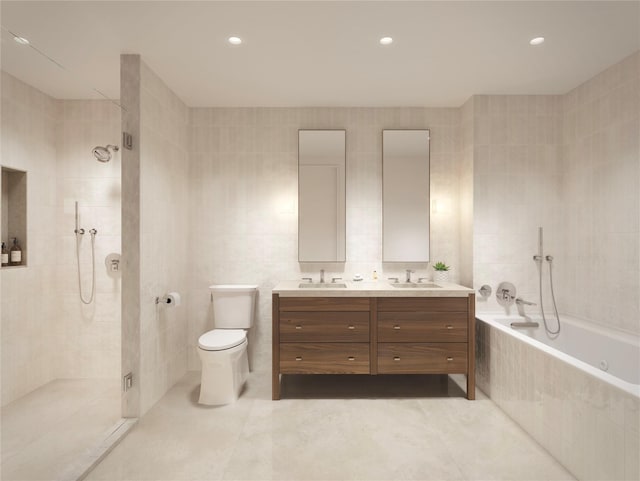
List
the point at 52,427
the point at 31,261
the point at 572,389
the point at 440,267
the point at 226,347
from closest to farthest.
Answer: the point at 31,261
the point at 572,389
the point at 52,427
the point at 226,347
the point at 440,267

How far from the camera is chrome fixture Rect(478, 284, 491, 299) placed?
10.1 feet

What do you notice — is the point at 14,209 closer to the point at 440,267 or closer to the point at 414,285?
the point at 414,285

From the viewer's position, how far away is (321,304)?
2.73 metres

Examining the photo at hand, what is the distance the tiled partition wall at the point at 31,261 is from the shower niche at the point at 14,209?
0.08 ft

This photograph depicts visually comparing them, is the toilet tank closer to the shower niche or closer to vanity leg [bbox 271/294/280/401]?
vanity leg [bbox 271/294/280/401]

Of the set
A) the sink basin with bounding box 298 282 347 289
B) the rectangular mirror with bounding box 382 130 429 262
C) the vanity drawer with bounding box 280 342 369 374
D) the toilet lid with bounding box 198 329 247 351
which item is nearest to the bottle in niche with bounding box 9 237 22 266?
the toilet lid with bounding box 198 329 247 351

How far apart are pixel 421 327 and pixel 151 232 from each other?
7.00 ft

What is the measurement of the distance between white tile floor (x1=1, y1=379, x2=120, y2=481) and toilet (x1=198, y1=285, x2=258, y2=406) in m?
0.63

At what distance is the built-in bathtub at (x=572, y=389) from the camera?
1.60 meters

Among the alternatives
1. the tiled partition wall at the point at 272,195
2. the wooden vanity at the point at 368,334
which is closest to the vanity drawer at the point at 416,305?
the wooden vanity at the point at 368,334

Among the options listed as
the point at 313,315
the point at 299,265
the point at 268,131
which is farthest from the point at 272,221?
the point at 313,315

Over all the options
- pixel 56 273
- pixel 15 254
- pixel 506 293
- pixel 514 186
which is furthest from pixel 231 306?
pixel 514 186

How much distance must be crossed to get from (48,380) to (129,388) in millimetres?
591

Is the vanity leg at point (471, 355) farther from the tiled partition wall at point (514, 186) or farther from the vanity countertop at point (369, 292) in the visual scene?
the tiled partition wall at point (514, 186)
